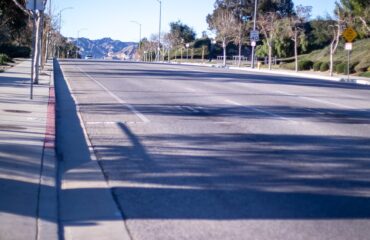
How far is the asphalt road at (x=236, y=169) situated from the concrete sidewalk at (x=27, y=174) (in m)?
0.80

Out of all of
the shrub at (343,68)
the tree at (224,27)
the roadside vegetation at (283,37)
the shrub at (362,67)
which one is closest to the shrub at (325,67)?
the roadside vegetation at (283,37)

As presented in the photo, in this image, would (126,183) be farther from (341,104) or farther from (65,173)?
(341,104)

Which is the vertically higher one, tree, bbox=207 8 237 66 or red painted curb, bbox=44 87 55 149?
tree, bbox=207 8 237 66

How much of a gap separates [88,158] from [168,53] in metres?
106

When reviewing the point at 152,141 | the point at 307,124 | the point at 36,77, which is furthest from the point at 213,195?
the point at 36,77

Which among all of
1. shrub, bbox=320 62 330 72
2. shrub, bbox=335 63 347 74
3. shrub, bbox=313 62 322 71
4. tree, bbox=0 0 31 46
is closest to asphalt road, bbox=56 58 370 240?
tree, bbox=0 0 31 46

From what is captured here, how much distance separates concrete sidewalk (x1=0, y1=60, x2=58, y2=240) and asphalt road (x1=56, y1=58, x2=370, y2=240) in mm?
796

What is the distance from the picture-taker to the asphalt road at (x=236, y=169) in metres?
7.28

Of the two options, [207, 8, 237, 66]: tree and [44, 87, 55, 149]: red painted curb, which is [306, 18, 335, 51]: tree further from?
[44, 87, 55, 149]: red painted curb

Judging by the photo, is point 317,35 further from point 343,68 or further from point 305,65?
point 343,68

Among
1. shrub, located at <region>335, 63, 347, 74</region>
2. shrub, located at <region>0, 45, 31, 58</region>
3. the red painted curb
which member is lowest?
the red painted curb

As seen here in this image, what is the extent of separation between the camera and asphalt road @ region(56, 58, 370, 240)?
728 centimetres

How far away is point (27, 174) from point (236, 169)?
10.5 feet

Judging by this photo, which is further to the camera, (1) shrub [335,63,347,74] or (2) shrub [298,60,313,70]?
(2) shrub [298,60,313,70]
